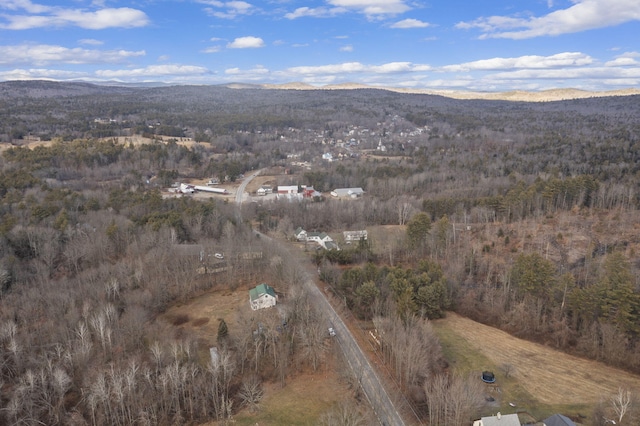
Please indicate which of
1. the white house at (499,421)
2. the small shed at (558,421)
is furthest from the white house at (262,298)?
the small shed at (558,421)

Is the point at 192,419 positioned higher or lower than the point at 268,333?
lower

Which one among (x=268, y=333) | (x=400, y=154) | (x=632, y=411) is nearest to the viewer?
(x=632, y=411)

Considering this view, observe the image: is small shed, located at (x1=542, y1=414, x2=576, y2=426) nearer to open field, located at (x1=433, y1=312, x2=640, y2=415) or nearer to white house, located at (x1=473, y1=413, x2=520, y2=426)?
white house, located at (x1=473, y1=413, x2=520, y2=426)

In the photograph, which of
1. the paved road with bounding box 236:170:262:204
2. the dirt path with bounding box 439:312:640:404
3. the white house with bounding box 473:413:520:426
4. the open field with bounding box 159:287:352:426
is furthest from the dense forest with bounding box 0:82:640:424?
the paved road with bounding box 236:170:262:204

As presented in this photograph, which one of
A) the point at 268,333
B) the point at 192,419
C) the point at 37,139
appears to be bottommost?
the point at 192,419

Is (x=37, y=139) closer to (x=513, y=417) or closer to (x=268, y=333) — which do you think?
(x=268, y=333)

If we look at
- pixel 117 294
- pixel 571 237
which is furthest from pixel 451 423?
pixel 571 237

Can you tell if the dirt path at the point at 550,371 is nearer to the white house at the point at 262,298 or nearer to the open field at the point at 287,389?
the open field at the point at 287,389
